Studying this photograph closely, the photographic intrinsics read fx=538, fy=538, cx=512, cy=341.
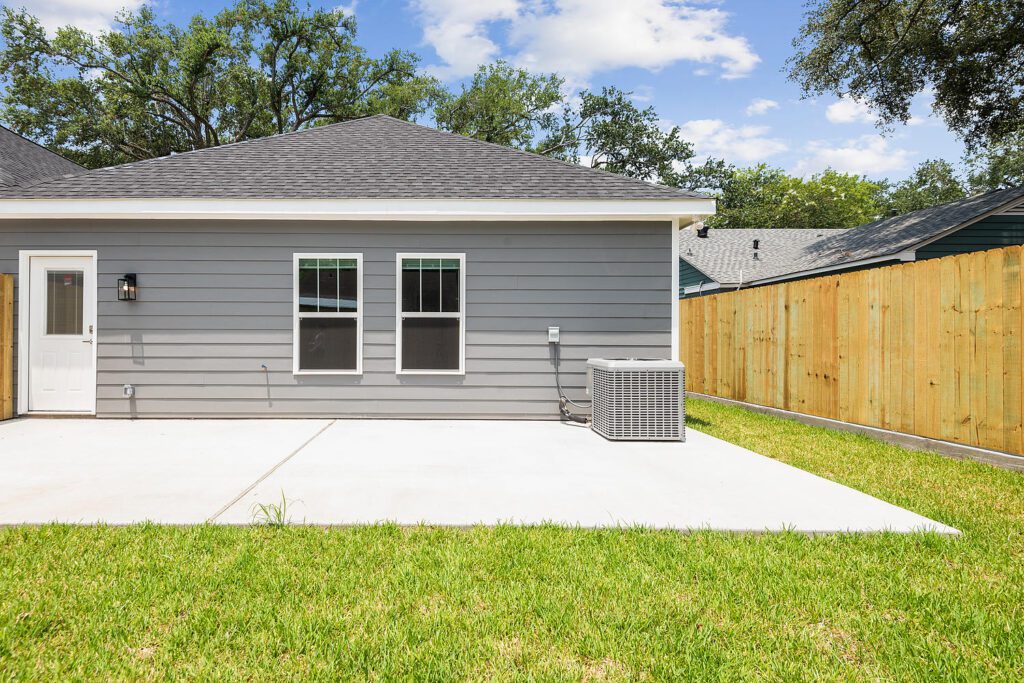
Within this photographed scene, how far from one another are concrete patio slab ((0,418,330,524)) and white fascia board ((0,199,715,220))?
7.83 feet

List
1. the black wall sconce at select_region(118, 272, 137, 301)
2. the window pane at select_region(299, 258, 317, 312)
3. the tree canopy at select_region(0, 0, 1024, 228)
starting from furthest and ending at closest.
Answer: the tree canopy at select_region(0, 0, 1024, 228) → the window pane at select_region(299, 258, 317, 312) → the black wall sconce at select_region(118, 272, 137, 301)

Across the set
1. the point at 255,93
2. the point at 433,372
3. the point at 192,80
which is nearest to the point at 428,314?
the point at 433,372

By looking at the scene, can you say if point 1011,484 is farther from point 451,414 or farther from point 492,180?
point 492,180

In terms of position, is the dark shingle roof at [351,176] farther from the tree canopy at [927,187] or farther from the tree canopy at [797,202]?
the tree canopy at [927,187]

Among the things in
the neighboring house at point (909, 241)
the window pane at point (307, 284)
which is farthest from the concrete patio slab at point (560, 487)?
the neighboring house at point (909, 241)

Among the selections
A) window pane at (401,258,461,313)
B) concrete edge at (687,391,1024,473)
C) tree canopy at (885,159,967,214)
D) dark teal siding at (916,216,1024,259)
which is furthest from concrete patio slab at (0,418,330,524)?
tree canopy at (885,159,967,214)

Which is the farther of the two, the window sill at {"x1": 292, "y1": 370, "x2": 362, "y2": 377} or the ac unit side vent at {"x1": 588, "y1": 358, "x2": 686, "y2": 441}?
the window sill at {"x1": 292, "y1": 370, "x2": 362, "y2": 377}

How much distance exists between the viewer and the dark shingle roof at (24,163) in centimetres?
774

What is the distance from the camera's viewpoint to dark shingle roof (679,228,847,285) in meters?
15.0

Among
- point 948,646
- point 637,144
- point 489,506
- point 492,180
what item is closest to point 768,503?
point 948,646

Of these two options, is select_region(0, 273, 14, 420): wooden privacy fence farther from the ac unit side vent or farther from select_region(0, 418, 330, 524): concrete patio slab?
the ac unit side vent

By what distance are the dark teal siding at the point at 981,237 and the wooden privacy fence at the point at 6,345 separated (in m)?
13.4

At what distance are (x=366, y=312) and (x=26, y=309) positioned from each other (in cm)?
393

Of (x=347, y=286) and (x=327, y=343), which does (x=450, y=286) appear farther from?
(x=327, y=343)
